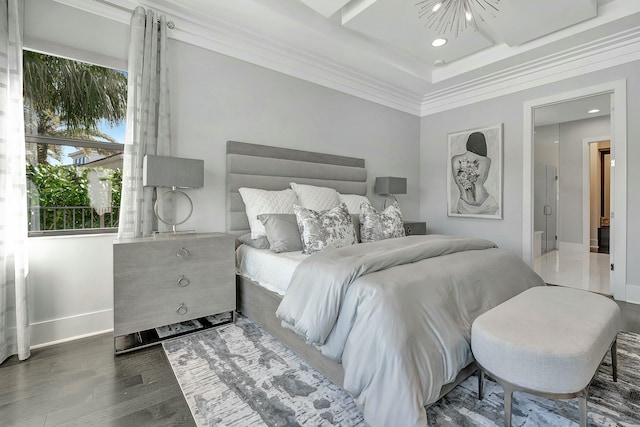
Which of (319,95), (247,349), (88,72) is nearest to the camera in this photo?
(247,349)

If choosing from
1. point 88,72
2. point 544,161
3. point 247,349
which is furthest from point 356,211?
point 544,161

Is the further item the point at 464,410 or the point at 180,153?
the point at 180,153

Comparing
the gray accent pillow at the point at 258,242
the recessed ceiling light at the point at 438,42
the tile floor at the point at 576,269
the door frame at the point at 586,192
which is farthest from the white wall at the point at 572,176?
the gray accent pillow at the point at 258,242

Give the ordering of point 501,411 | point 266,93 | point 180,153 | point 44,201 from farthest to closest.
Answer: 1. point 266,93
2. point 180,153
3. point 44,201
4. point 501,411

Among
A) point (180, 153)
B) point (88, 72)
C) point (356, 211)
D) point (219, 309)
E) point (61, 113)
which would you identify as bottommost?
point (219, 309)

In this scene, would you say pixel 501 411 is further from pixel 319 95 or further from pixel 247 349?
pixel 319 95

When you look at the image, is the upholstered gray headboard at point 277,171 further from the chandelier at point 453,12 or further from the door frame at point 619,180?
the door frame at point 619,180

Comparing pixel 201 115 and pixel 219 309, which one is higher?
pixel 201 115

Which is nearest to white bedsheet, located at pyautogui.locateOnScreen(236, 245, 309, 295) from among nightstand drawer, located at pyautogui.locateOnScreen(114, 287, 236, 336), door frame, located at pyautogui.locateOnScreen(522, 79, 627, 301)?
nightstand drawer, located at pyautogui.locateOnScreen(114, 287, 236, 336)

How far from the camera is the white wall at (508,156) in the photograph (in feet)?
10.8

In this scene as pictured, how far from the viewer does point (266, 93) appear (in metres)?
3.44

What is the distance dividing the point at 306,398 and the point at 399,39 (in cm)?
358

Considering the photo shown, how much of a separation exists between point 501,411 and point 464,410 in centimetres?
18

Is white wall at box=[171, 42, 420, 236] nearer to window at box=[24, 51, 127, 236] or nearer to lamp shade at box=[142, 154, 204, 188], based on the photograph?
lamp shade at box=[142, 154, 204, 188]
